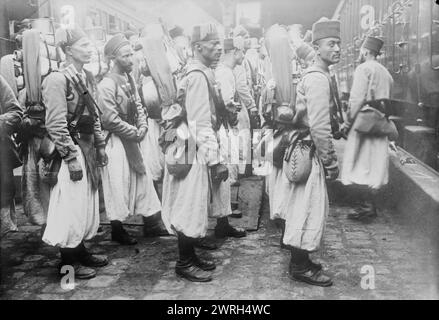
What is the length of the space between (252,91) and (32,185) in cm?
447

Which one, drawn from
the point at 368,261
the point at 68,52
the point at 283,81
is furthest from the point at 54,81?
the point at 368,261

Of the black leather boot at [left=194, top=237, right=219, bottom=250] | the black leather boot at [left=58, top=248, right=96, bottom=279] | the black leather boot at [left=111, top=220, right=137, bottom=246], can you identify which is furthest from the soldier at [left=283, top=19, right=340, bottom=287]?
the black leather boot at [left=111, top=220, right=137, bottom=246]

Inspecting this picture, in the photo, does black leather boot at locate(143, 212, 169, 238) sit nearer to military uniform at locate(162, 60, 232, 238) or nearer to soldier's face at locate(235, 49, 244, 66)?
military uniform at locate(162, 60, 232, 238)

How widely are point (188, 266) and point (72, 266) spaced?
2.86ft

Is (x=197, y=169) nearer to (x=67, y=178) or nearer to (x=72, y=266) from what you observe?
(x=67, y=178)

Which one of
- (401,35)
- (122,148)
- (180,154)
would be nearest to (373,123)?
(401,35)

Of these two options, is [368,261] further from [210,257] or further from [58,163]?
[58,163]

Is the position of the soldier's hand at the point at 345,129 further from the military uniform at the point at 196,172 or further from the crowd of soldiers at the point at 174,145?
the military uniform at the point at 196,172

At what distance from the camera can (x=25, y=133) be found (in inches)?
160

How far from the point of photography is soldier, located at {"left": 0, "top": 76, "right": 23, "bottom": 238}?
3799mm

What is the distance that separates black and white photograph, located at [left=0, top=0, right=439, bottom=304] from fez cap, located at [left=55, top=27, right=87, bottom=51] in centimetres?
1

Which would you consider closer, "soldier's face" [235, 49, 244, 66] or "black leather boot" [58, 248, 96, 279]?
"black leather boot" [58, 248, 96, 279]

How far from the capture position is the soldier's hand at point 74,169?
12.2 ft

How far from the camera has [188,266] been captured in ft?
12.6
